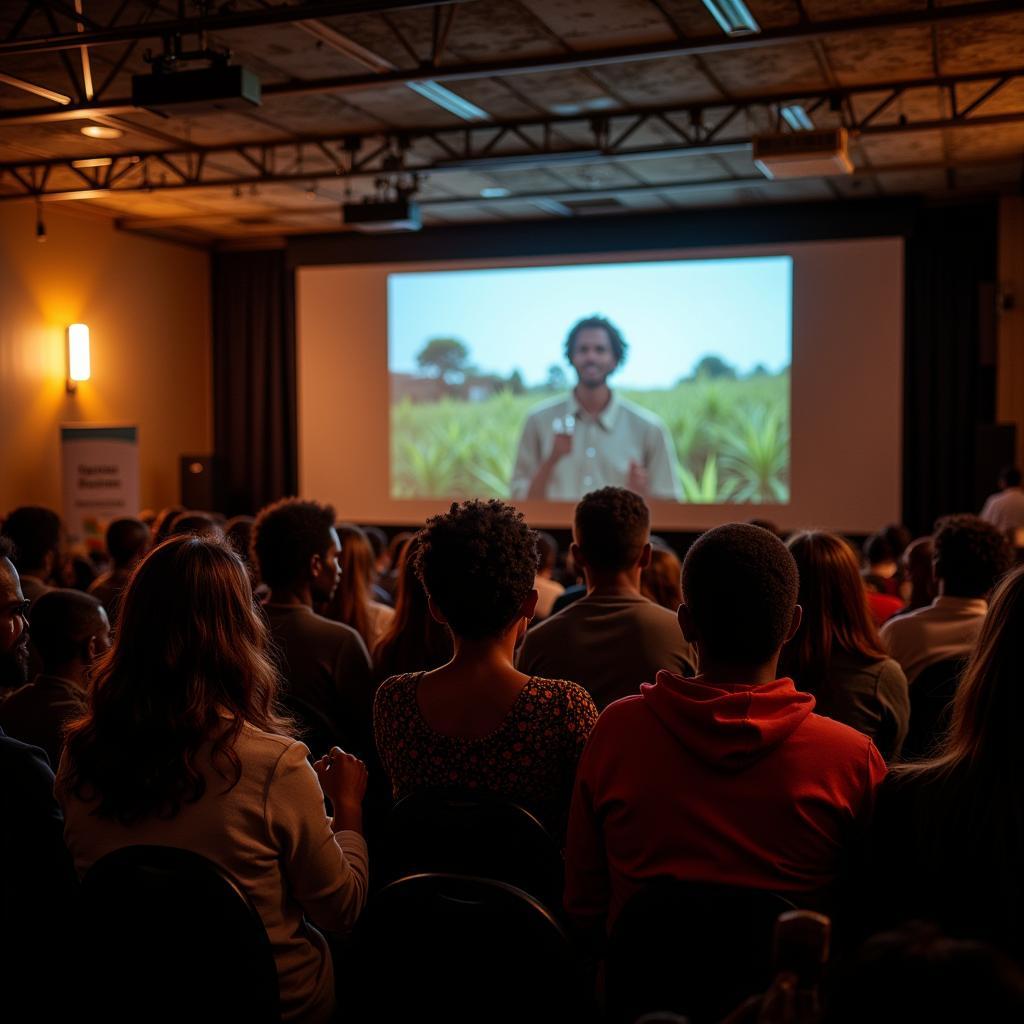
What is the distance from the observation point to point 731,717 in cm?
154

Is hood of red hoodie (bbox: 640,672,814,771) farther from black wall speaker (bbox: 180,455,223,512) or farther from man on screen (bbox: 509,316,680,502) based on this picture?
black wall speaker (bbox: 180,455,223,512)

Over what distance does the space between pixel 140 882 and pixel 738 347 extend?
369 inches

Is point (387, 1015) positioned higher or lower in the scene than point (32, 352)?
lower

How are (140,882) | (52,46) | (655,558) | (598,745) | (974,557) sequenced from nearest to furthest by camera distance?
(140,882) → (598,745) → (974,557) → (655,558) → (52,46)

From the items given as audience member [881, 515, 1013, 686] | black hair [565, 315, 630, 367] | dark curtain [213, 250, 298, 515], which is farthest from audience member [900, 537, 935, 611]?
dark curtain [213, 250, 298, 515]

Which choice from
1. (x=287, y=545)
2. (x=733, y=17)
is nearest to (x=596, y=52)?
(x=733, y=17)

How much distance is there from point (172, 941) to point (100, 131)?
26.3 ft

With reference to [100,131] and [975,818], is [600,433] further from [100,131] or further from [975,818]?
[975,818]

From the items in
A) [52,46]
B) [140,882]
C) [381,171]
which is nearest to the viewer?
[140,882]

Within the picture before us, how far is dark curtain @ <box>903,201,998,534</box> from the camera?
10.3 meters

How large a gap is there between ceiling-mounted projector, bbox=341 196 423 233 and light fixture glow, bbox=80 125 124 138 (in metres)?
1.84

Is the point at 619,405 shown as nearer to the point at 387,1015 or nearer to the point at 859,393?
the point at 859,393

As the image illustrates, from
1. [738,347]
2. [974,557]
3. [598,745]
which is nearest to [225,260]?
[738,347]

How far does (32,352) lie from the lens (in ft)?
34.3
